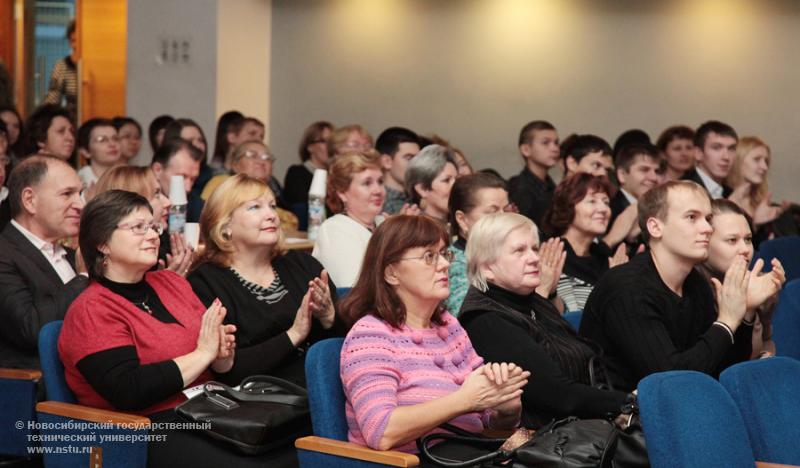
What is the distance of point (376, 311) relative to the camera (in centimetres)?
309

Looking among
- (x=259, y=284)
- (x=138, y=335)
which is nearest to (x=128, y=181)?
(x=259, y=284)

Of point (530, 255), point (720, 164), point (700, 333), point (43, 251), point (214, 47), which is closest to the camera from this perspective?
point (530, 255)

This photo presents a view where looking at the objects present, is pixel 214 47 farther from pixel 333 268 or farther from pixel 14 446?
pixel 14 446

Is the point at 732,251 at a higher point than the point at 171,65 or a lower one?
lower

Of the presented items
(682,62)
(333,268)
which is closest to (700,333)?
(333,268)

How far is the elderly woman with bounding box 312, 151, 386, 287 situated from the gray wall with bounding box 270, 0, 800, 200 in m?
3.80

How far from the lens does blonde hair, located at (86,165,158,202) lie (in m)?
4.48

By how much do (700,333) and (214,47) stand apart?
19.0ft

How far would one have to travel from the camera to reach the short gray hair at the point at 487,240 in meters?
3.56

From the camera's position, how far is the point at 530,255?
3.54 metres

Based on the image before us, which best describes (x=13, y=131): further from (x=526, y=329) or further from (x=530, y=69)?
(x=526, y=329)

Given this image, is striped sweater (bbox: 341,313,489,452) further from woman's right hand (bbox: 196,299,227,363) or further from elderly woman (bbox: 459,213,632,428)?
woman's right hand (bbox: 196,299,227,363)

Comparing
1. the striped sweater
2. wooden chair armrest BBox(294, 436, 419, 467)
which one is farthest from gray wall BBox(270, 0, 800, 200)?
wooden chair armrest BBox(294, 436, 419, 467)

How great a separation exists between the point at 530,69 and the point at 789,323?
4.79 meters
